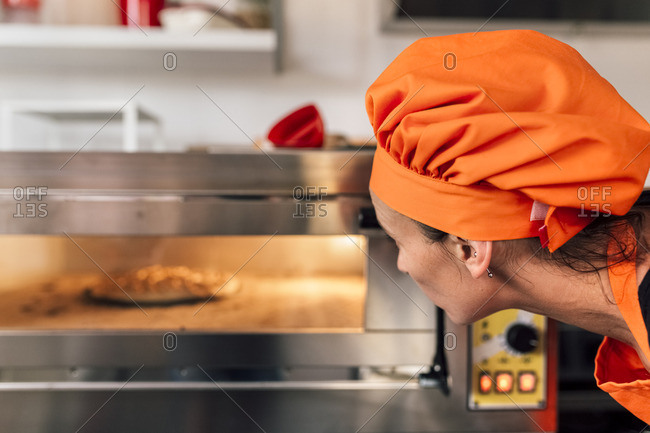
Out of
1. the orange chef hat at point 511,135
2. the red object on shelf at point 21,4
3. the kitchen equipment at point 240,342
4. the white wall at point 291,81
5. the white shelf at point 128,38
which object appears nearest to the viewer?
the orange chef hat at point 511,135

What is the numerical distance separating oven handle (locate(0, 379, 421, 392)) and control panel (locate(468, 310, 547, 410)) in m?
0.10

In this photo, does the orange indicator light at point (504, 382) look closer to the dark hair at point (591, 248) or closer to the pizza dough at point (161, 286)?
the dark hair at point (591, 248)

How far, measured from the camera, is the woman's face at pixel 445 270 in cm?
59

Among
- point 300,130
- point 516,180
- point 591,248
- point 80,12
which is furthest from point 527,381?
point 80,12

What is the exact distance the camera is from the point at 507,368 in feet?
2.57

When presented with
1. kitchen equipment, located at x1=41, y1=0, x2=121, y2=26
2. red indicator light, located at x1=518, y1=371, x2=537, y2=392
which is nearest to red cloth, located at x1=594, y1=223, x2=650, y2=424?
red indicator light, located at x1=518, y1=371, x2=537, y2=392

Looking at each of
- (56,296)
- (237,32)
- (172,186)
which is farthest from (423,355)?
(237,32)

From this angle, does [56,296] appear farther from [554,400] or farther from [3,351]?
[554,400]

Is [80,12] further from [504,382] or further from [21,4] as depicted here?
[504,382]

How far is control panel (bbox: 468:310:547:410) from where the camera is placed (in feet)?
2.56

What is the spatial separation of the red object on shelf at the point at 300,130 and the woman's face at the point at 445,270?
0.25 meters

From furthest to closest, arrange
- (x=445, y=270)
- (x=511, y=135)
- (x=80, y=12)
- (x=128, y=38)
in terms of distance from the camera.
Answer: (x=80, y=12)
(x=128, y=38)
(x=445, y=270)
(x=511, y=135)

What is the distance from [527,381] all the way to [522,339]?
0.07 metres

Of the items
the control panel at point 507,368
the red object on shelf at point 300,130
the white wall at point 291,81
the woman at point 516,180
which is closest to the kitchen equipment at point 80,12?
the white wall at point 291,81
